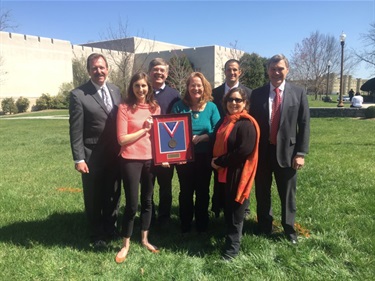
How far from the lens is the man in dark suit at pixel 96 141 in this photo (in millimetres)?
4059

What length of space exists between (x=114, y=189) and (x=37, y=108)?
44.8 meters

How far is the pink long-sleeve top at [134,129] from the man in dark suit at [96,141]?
370mm

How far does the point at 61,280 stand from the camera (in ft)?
11.6

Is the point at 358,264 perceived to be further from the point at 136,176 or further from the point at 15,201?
the point at 15,201

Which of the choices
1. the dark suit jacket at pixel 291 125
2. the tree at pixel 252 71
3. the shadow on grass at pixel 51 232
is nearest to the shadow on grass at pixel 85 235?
the shadow on grass at pixel 51 232

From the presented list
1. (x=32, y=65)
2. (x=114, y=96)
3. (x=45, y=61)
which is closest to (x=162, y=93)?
(x=114, y=96)

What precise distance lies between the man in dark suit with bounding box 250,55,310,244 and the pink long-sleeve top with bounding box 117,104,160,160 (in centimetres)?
140

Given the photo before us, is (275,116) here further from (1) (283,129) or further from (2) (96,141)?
(2) (96,141)

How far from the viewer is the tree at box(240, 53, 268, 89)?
37381 mm

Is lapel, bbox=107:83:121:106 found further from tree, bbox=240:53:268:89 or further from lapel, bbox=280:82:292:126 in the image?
tree, bbox=240:53:268:89

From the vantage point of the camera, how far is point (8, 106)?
40938 mm

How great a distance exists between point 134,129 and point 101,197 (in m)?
1.17

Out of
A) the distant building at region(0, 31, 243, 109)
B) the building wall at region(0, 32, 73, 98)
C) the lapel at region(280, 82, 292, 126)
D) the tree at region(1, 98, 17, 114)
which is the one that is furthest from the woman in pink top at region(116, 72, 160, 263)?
the building wall at region(0, 32, 73, 98)

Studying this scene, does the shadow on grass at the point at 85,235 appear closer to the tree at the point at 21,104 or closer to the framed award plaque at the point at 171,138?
the framed award plaque at the point at 171,138
